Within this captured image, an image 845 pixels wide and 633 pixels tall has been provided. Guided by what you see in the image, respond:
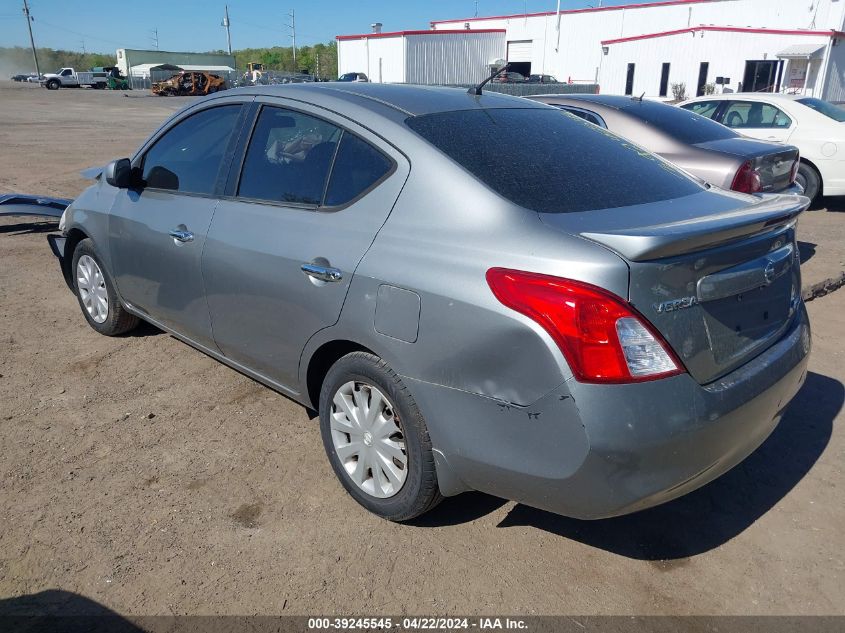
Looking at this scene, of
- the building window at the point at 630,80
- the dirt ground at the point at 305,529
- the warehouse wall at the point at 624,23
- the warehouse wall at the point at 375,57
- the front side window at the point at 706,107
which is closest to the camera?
the dirt ground at the point at 305,529

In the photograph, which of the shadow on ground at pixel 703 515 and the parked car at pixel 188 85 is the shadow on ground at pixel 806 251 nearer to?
the shadow on ground at pixel 703 515

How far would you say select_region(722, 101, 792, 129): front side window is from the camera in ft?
32.6

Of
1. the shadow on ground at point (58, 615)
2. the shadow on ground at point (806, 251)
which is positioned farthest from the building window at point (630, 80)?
the shadow on ground at point (58, 615)

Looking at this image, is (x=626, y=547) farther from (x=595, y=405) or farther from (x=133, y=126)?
(x=133, y=126)

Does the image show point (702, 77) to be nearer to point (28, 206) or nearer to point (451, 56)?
point (451, 56)

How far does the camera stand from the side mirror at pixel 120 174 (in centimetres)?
406

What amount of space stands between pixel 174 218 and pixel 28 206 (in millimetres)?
4512

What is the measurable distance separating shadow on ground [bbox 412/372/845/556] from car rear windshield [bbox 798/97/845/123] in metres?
8.08

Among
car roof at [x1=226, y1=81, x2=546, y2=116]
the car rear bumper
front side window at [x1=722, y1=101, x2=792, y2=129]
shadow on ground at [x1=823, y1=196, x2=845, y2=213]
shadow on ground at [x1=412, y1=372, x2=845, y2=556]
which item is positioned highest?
car roof at [x1=226, y1=81, x2=546, y2=116]

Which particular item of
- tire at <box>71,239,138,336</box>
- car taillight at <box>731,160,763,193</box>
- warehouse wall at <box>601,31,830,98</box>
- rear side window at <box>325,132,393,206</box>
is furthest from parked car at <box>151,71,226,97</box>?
rear side window at <box>325,132,393,206</box>

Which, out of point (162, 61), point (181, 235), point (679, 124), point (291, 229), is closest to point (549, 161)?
point (291, 229)

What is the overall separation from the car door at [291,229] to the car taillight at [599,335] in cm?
88

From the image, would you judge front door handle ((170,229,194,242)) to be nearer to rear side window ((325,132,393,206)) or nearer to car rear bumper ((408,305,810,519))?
rear side window ((325,132,393,206))

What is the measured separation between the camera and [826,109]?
32.8 feet
